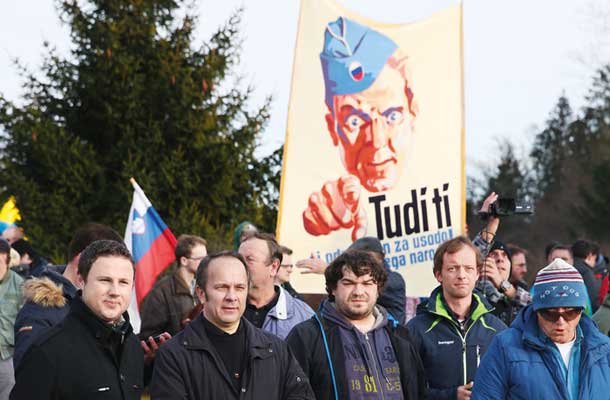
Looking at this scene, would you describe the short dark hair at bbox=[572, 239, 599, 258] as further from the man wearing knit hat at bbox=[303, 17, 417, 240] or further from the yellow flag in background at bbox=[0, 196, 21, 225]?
the yellow flag in background at bbox=[0, 196, 21, 225]

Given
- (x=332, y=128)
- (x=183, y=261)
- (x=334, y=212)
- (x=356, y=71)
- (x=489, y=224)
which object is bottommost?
(x=183, y=261)

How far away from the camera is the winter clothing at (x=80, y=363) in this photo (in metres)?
4.31

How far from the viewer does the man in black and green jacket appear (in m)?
5.90

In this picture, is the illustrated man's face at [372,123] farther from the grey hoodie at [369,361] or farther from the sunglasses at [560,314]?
the sunglasses at [560,314]

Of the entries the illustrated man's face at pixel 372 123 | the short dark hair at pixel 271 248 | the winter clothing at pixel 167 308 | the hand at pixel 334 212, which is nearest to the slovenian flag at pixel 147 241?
the hand at pixel 334 212

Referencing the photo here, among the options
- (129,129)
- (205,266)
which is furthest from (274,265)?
(129,129)

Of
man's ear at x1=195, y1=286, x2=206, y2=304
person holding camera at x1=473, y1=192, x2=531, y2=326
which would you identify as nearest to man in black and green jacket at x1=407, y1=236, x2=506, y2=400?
person holding camera at x1=473, y1=192, x2=531, y2=326

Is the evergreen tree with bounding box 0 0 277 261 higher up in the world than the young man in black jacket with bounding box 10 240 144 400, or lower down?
higher up

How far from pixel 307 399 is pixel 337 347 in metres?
0.68

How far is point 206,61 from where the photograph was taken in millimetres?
16344

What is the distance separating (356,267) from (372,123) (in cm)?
545

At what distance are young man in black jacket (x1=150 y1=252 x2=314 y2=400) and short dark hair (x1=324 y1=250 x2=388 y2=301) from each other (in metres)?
0.79

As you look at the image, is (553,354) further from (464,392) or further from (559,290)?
(464,392)

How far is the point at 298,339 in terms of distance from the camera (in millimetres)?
5652
